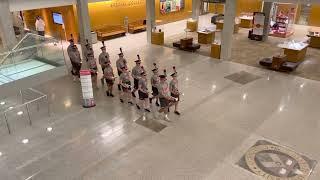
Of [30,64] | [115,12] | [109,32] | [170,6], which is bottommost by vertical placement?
[109,32]

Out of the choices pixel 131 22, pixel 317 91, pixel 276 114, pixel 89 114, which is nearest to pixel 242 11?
pixel 131 22

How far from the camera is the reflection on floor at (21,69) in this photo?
8.34 meters

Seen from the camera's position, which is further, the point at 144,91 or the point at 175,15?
the point at 175,15

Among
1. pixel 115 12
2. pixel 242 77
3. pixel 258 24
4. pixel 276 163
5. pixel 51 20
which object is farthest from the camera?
pixel 115 12

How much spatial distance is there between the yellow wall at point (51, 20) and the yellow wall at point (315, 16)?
649 inches

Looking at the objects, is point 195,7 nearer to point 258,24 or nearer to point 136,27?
point 136,27

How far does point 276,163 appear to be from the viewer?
6.71m

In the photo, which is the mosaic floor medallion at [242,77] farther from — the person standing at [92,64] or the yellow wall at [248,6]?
the yellow wall at [248,6]

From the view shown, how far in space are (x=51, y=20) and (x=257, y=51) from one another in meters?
12.3

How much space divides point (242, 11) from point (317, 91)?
15.5 meters

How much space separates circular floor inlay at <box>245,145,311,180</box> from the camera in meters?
6.36

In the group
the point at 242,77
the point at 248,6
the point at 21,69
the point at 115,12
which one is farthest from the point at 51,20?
the point at 248,6

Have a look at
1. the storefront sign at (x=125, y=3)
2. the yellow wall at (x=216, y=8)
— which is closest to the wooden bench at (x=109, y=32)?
the storefront sign at (x=125, y=3)

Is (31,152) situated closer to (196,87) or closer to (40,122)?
(40,122)
